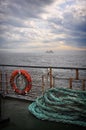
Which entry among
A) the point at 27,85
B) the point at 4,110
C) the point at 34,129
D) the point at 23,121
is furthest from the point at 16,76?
the point at 34,129

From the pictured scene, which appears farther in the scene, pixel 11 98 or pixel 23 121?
pixel 11 98

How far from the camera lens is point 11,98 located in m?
4.05

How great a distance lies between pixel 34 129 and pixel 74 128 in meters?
0.51

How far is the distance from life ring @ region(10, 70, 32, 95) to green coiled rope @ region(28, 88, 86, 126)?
744 millimetres

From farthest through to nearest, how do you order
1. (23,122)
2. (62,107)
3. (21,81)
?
(21,81), (62,107), (23,122)

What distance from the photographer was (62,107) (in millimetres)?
2918

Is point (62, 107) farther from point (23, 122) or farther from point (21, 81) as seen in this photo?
point (21, 81)

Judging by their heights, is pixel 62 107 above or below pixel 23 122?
above

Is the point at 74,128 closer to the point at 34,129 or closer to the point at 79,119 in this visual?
the point at 79,119

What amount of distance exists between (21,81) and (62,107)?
1.38m

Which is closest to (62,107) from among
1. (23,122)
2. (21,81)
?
(23,122)

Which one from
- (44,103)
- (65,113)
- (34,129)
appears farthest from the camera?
(44,103)

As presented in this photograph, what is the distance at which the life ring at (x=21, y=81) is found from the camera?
3957mm

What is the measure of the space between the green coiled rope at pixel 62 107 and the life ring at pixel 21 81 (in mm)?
744
